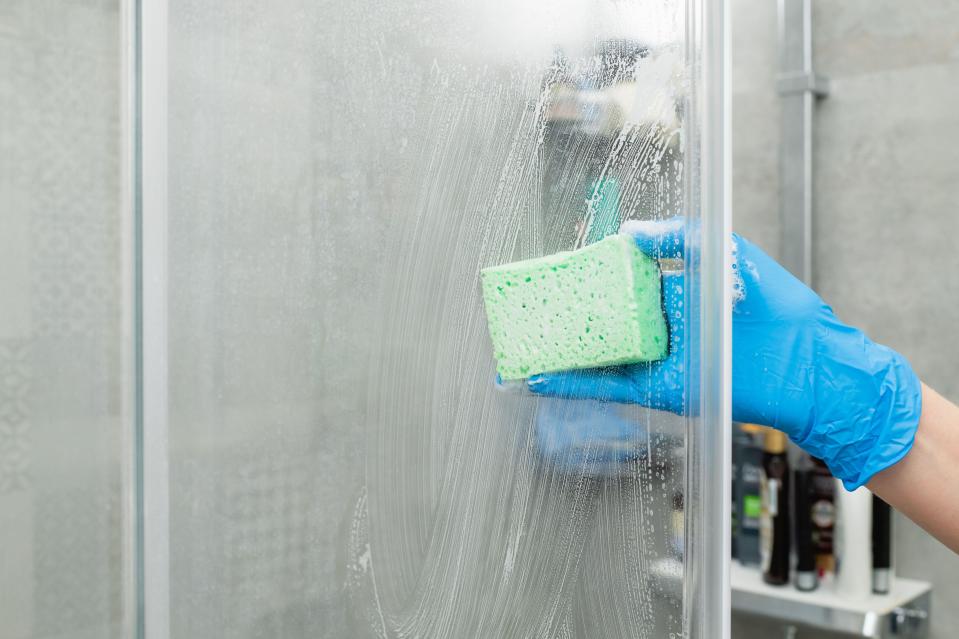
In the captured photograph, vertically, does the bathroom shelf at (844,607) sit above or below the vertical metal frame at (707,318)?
below

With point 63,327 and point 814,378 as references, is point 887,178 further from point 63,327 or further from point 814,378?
point 63,327

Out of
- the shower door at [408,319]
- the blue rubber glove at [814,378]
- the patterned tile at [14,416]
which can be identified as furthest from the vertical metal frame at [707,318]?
the patterned tile at [14,416]

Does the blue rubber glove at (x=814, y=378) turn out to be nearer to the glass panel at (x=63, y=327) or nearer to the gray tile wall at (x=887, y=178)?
the glass panel at (x=63, y=327)

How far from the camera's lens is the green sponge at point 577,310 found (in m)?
0.40

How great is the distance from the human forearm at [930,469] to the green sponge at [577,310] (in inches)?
12.7

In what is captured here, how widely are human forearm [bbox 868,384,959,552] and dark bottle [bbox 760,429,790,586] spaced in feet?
2.23

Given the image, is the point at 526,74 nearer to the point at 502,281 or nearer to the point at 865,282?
the point at 502,281

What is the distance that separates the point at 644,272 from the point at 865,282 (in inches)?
43.2

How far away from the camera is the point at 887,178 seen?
4.34 feet

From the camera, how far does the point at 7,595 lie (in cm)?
74

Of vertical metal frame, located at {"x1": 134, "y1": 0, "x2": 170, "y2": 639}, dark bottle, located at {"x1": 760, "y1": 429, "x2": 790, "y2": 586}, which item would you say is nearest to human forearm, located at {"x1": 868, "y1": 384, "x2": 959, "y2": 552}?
vertical metal frame, located at {"x1": 134, "y1": 0, "x2": 170, "y2": 639}

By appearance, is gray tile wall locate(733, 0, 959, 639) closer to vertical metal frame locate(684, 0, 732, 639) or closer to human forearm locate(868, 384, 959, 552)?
human forearm locate(868, 384, 959, 552)

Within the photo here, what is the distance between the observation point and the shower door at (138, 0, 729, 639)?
387 mm

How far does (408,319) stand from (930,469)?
401 millimetres
